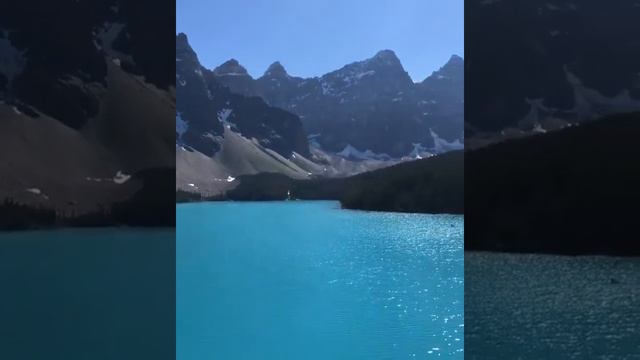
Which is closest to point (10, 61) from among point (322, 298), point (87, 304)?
point (87, 304)

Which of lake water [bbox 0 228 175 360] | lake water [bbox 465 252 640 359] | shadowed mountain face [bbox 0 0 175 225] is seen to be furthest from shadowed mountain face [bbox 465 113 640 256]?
shadowed mountain face [bbox 0 0 175 225]

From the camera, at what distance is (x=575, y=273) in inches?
2648

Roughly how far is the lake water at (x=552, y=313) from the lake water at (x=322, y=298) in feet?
6.83

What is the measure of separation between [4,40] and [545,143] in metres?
171

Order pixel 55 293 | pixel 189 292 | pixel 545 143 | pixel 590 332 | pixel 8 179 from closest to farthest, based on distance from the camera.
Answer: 1. pixel 590 332
2. pixel 55 293
3. pixel 189 292
4. pixel 545 143
5. pixel 8 179

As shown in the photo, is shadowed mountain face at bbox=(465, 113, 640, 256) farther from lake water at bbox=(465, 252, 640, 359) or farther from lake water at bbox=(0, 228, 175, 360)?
lake water at bbox=(0, 228, 175, 360)

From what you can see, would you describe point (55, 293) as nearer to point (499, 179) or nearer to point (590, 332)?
point (590, 332)

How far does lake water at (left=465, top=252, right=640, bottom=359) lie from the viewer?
32.9m

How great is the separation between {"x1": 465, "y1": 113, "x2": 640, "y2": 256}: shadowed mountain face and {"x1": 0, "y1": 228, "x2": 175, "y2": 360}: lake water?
52993 millimetres

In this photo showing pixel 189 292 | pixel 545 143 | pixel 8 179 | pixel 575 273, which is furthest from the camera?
pixel 8 179

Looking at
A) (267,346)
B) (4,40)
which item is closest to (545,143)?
(267,346)

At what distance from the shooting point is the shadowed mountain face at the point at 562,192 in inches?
3826

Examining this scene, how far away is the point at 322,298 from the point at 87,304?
1951cm

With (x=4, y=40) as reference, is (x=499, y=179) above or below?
below
